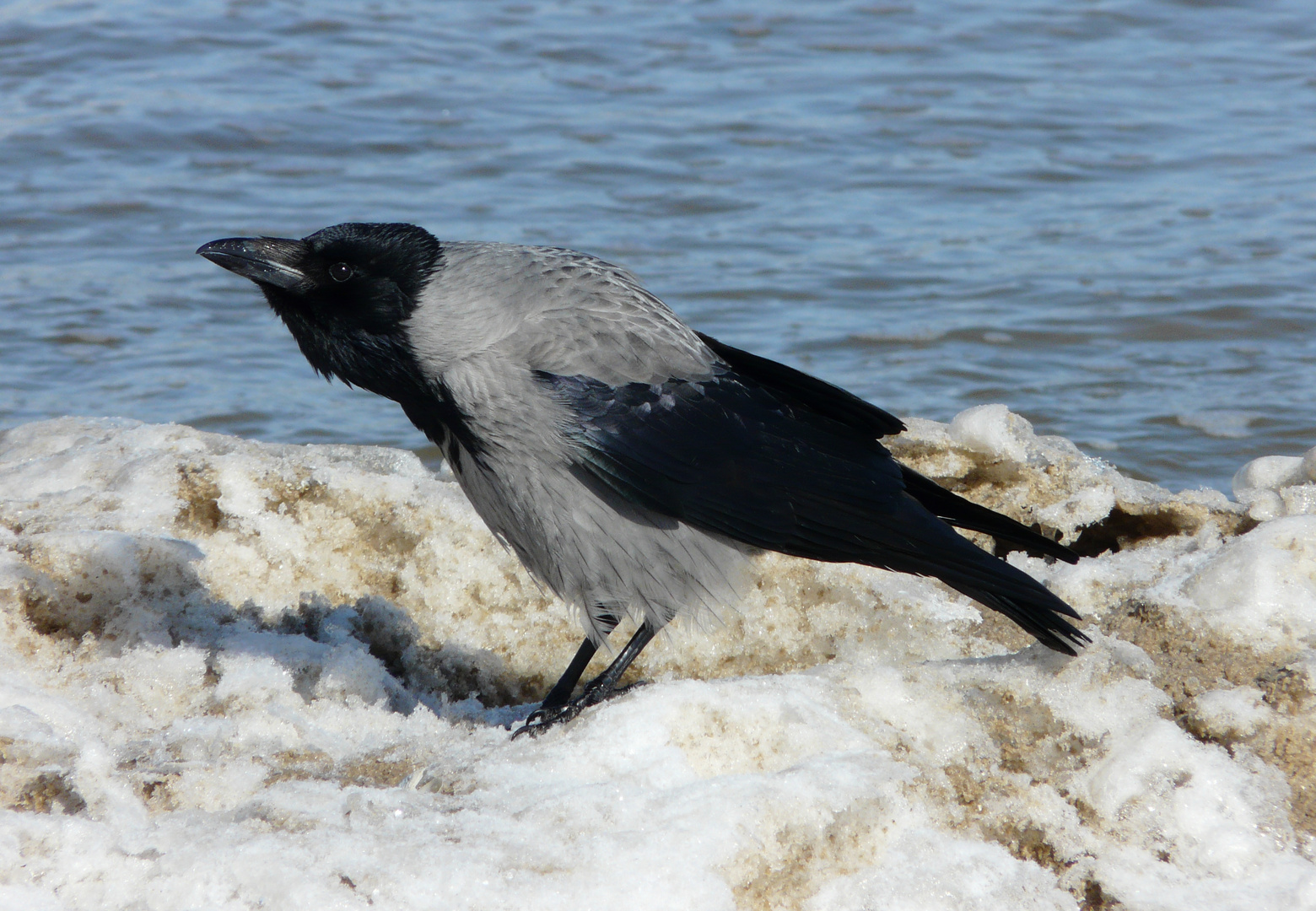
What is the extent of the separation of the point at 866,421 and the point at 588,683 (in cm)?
105

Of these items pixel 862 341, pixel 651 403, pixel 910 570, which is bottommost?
pixel 862 341

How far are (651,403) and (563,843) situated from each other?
52.3 inches

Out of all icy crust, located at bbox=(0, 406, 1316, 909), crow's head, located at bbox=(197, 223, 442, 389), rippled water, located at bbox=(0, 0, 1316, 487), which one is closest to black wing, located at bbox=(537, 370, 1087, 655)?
icy crust, located at bbox=(0, 406, 1316, 909)

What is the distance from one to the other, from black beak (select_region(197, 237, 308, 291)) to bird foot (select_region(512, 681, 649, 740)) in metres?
1.27

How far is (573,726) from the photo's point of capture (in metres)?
2.69

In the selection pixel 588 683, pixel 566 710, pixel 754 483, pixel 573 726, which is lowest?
pixel 588 683

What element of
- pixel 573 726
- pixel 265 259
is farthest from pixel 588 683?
pixel 265 259

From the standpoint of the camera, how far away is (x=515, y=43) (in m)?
12.6

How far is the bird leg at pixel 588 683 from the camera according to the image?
127 inches

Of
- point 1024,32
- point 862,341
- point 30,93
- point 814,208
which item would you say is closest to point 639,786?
point 862,341

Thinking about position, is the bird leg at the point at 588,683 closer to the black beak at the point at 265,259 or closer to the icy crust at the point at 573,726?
the icy crust at the point at 573,726

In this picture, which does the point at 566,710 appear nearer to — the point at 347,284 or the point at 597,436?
the point at 597,436

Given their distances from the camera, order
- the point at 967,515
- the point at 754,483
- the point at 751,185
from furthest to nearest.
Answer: the point at 751,185 → the point at 967,515 → the point at 754,483

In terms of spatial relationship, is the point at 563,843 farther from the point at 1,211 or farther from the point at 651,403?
the point at 1,211
